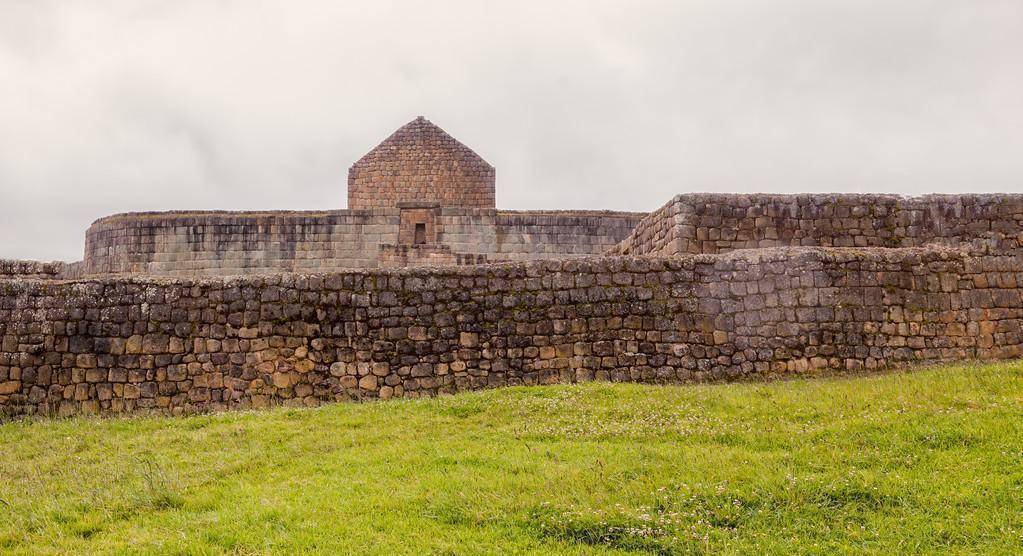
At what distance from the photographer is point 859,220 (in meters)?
12.0

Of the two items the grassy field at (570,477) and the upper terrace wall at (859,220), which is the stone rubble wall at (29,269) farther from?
the upper terrace wall at (859,220)

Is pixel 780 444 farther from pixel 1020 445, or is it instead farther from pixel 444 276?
pixel 444 276

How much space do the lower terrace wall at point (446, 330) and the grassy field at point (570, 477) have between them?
1.24 m

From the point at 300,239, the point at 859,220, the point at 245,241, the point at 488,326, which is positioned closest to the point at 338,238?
the point at 300,239

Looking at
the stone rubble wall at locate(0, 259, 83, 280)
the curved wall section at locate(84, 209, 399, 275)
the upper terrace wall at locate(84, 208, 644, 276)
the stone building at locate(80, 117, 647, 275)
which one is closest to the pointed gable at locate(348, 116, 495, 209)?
the stone building at locate(80, 117, 647, 275)

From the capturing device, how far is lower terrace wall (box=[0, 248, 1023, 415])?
9.58 meters

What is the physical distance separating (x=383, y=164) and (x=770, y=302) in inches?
665

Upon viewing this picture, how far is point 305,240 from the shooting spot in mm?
18562

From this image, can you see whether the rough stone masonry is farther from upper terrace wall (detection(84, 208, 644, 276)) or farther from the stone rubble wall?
upper terrace wall (detection(84, 208, 644, 276))

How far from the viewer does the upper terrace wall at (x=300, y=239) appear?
724 inches

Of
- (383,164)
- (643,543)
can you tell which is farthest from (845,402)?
(383,164)

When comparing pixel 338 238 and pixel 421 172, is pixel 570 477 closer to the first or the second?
pixel 338 238

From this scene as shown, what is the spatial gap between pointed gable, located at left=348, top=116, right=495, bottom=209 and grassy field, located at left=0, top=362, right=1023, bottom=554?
53.3 ft

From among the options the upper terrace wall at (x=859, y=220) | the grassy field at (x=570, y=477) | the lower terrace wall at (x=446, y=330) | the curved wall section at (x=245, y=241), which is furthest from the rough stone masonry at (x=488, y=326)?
the curved wall section at (x=245, y=241)
